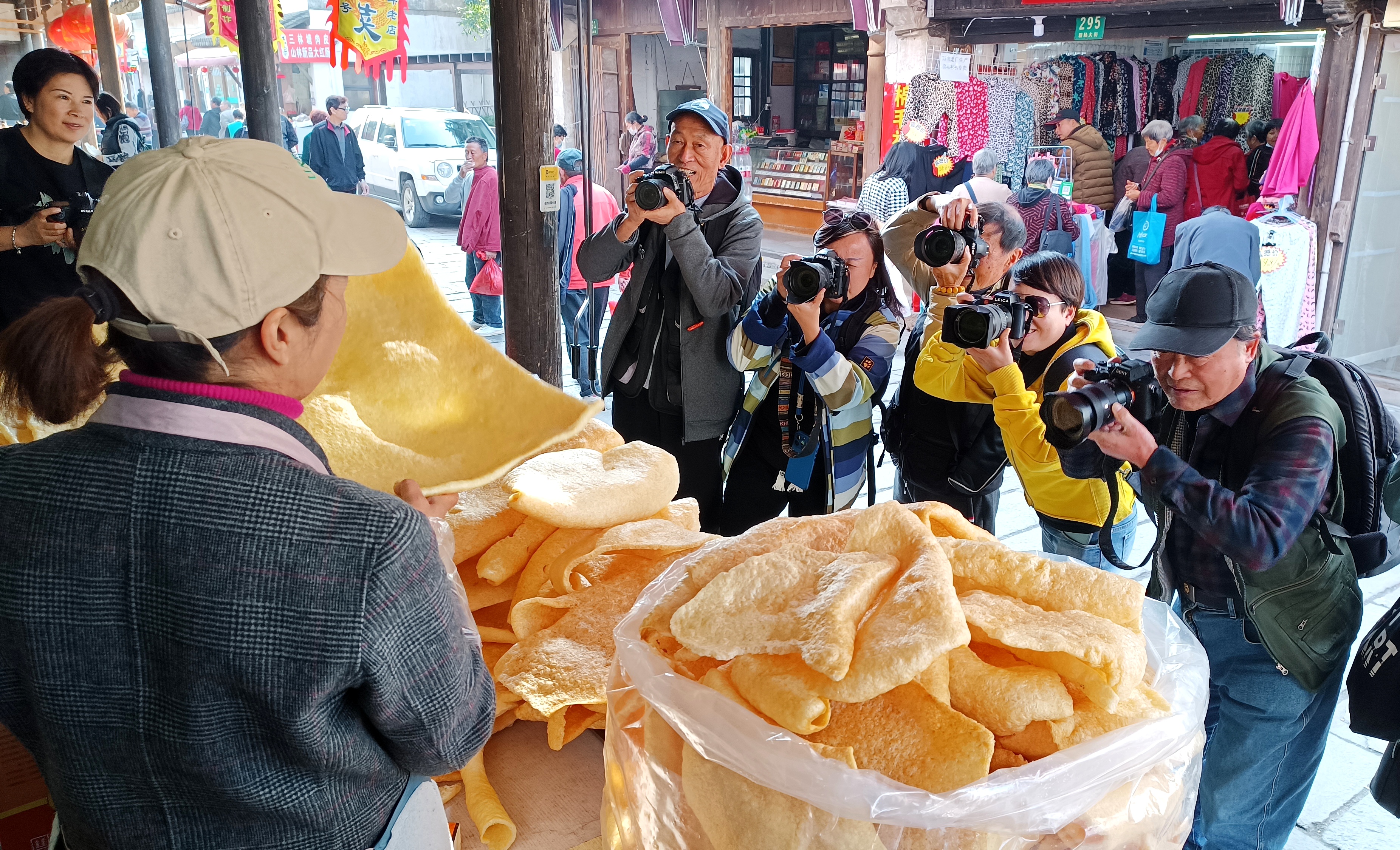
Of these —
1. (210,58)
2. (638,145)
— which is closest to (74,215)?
(638,145)

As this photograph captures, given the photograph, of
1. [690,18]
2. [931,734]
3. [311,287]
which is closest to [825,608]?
[931,734]

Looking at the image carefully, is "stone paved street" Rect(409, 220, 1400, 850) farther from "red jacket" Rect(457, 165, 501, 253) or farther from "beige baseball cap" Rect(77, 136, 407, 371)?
"red jacket" Rect(457, 165, 501, 253)

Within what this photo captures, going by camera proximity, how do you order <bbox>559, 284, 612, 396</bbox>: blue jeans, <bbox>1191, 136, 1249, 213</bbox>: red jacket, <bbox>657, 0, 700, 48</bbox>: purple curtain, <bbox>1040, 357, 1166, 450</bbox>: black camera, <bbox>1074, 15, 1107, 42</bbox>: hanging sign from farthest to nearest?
<bbox>657, 0, 700, 48</bbox>: purple curtain < <bbox>1074, 15, 1107, 42</bbox>: hanging sign < <bbox>1191, 136, 1249, 213</bbox>: red jacket < <bbox>559, 284, 612, 396</bbox>: blue jeans < <bbox>1040, 357, 1166, 450</bbox>: black camera

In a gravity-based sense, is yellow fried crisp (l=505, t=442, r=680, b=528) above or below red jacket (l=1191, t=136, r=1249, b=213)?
below

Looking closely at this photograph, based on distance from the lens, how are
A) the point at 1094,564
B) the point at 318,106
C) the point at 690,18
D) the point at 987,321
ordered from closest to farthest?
the point at 987,321 → the point at 1094,564 → the point at 690,18 → the point at 318,106

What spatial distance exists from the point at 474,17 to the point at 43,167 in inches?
622

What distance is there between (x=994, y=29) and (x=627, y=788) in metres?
8.26

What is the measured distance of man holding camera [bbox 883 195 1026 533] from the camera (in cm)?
244

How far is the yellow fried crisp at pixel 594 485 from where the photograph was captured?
146 cm

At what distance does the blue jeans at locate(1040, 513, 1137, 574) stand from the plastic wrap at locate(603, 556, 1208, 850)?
4.22 feet

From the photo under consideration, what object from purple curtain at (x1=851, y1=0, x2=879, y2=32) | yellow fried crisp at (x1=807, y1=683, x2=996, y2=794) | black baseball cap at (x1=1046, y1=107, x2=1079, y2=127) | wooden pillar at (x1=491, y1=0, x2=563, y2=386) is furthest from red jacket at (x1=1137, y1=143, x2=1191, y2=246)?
yellow fried crisp at (x1=807, y1=683, x2=996, y2=794)

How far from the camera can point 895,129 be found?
29.6 ft

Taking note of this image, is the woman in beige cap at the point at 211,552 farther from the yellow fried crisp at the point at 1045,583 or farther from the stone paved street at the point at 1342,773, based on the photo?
the yellow fried crisp at the point at 1045,583

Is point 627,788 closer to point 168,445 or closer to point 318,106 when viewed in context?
point 168,445
